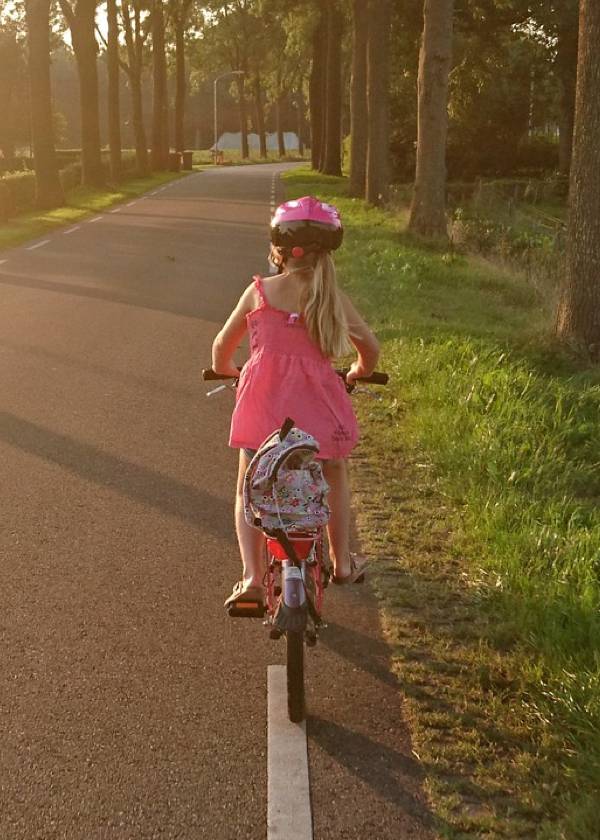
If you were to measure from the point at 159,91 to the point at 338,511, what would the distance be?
2241 inches

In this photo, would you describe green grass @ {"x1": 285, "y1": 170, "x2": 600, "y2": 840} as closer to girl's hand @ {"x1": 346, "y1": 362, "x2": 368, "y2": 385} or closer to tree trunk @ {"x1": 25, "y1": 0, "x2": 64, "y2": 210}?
girl's hand @ {"x1": 346, "y1": 362, "x2": 368, "y2": 385}

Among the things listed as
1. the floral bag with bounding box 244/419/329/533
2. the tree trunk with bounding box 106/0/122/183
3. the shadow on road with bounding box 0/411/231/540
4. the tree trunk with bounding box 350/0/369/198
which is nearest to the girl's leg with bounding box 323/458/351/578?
the floral bag with bounding box 244/419/329/533

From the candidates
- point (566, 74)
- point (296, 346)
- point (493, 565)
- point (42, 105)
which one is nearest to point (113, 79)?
point (42, 105)

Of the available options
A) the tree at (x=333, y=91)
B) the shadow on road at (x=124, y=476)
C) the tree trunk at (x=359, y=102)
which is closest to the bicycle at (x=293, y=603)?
the shadow on road at (x=124, y=476)

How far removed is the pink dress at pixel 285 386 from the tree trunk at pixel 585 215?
22.1 ft

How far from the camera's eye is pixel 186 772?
11.9ft

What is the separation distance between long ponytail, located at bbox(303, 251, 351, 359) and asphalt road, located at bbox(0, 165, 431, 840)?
1.35 meters

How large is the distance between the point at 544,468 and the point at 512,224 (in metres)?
19.0

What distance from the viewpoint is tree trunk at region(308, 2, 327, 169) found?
49.8 m

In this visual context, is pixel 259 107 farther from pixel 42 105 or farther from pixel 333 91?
pixel 42 105

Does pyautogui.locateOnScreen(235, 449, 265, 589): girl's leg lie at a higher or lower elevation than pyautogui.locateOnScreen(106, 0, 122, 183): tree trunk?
lower

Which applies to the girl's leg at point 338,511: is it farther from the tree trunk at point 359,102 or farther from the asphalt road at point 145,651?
the tree trunk at point 359,102

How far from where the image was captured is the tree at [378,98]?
28172 mm

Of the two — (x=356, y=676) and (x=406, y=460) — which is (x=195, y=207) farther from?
(x=356, y=676)
